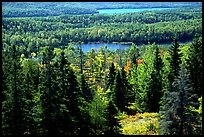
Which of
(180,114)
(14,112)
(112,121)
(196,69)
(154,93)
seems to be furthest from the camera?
(154,93)

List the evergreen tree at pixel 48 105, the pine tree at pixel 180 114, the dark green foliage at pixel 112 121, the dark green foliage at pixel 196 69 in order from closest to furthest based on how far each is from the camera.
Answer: the pine tree at pixel 180 114 < the dark green foliage at pixel 112 121 < the evergreen tree at pixel 48 105 < the dark green foliage at pixel 196 69

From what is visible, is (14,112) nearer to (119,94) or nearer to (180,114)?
(180,114)

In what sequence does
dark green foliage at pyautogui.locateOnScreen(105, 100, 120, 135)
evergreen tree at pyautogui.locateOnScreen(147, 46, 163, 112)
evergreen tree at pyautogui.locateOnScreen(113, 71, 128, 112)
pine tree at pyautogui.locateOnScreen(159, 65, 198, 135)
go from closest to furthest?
pine tree at pyautogui.locateOnScreen(159, 65, 198, 135) → dark green foliage at pyautogui.locateOnScreen(105, 100, 120, 135) → evergreen tree at pyautogui.locateOnScreen(147, 46, 163, 112) → evergreen tree at pyautogui.locateOnScreen(113, 71, 128, 112)

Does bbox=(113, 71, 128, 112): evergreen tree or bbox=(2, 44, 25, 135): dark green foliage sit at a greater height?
bbox=(2, 44, 25, 135): dark green foliage

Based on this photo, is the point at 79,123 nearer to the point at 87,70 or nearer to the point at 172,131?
the point at 172,131

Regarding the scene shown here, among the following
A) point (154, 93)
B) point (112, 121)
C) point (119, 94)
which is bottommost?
point (119, 94)

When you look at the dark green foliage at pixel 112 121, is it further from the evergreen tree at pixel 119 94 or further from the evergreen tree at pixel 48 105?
the evergreen tree at pixel 119 94

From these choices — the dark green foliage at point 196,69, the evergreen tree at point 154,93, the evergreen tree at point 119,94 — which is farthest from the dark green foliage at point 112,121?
the evergreen tree at point 119,94

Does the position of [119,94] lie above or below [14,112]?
below

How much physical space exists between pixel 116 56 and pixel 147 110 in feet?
242

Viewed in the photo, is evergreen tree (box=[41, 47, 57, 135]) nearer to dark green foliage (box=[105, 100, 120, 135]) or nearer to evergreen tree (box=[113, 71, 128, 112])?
dark green foliage (box=[105, 100, 120, 135])

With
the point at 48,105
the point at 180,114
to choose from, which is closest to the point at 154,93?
the point at 48,105

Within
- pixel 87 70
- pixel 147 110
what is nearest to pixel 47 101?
pixel 147 110

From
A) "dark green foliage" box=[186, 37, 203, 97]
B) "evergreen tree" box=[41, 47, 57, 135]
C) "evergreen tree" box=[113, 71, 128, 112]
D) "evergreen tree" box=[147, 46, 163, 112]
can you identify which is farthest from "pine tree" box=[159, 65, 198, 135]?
"evergreen tree" box=[113, 71, 128, 112]
